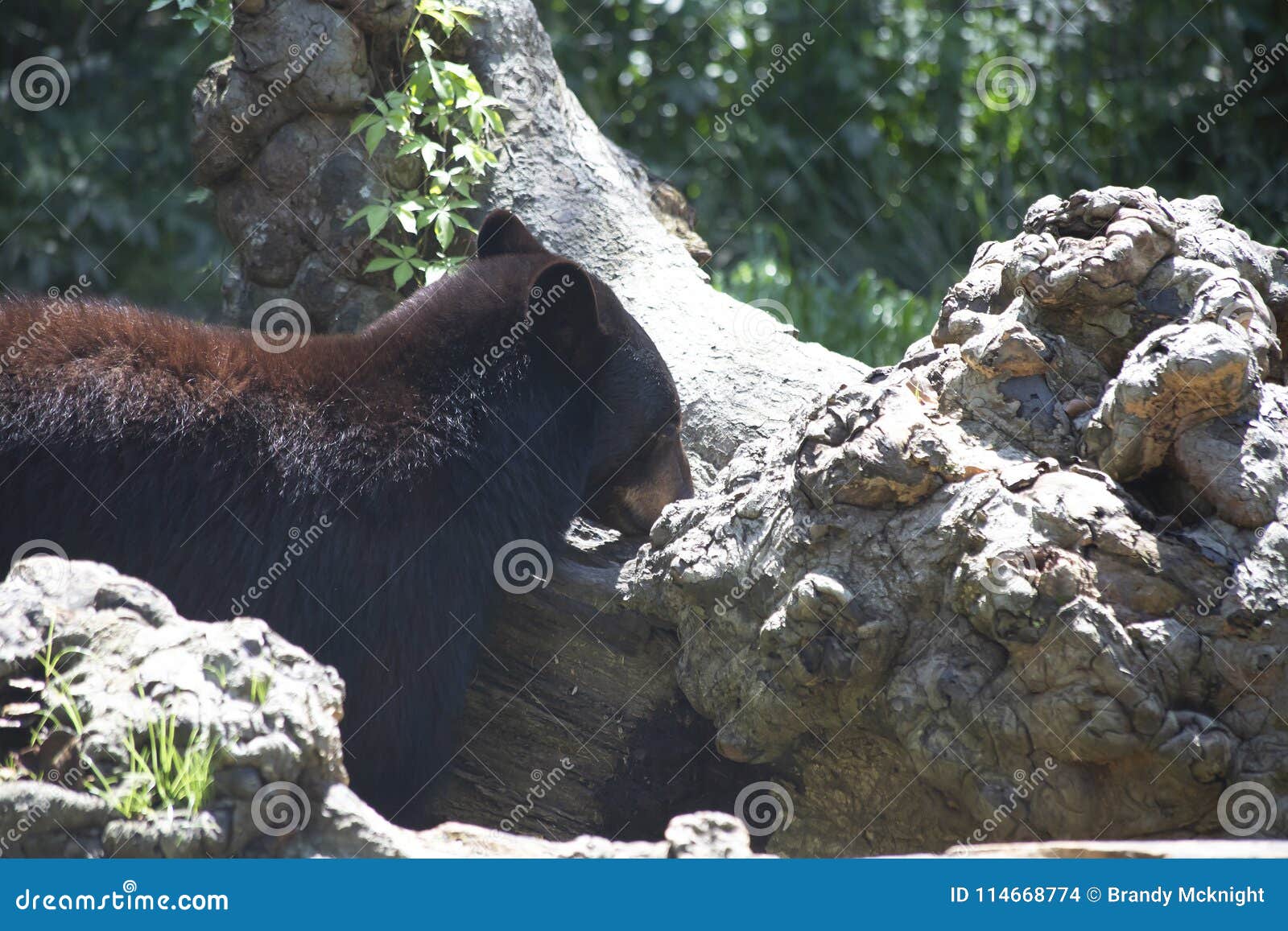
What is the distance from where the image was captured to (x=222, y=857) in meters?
2.43

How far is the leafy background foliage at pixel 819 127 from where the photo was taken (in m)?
9.02

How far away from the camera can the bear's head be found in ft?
13.1

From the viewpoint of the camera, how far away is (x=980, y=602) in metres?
3.04

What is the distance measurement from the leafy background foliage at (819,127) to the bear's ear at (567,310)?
4764 mm

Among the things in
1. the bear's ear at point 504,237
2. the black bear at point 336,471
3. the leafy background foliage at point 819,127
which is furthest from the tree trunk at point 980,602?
→ the leafy background foliage at point 819,127

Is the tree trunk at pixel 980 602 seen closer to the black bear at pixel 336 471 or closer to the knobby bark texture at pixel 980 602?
the knobby bark texture at pixel 980 602

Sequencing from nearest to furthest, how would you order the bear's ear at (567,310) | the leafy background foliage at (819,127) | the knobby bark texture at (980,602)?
the knobby bark texture at (980,602) → the bear's ear at (567,310) → the leafy background foliage at (819,127)

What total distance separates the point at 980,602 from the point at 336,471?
6.39 ft

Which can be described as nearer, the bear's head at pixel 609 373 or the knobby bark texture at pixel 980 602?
the knobby bark texture at pixel 980 602

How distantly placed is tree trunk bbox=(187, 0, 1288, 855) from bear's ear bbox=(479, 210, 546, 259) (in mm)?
1104

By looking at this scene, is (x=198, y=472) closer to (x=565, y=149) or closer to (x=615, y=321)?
(x=615, y=321)

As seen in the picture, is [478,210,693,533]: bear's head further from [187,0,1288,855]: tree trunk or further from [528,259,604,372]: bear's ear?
[187,0,1288,855]: tree trunk

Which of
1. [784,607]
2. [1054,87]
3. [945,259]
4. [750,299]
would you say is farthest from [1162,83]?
[784,607]

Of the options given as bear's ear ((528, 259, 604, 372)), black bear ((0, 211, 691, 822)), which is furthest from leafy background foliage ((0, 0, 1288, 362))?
black bear ((0, 211, 691, 822))
